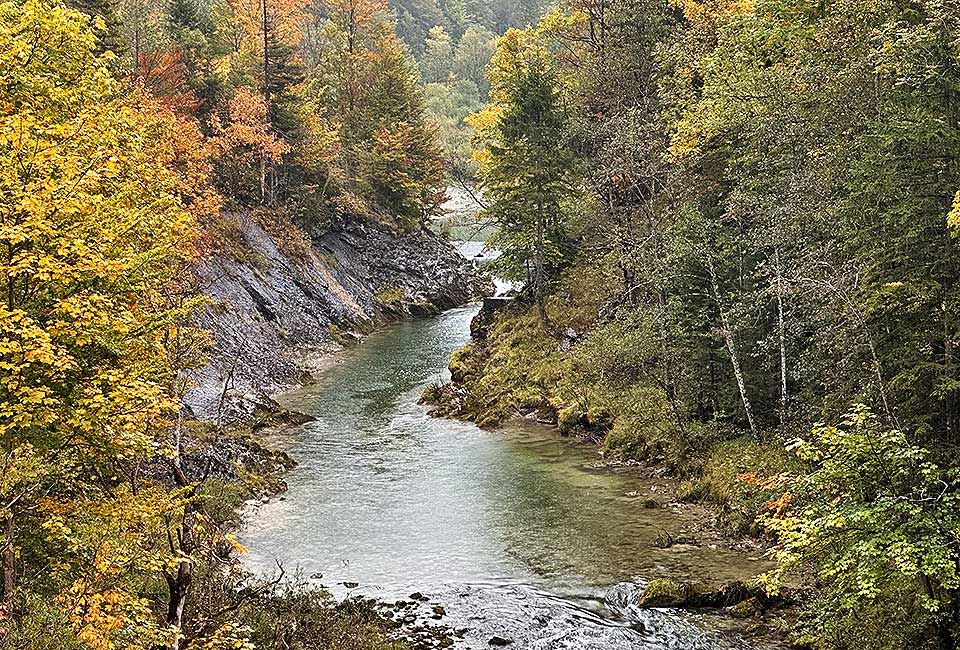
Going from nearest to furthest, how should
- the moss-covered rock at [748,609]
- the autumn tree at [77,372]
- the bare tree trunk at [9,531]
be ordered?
the bare tree trunk at [9,531], the autumn tree at [77,372], the moss-covered rock at [748,609]

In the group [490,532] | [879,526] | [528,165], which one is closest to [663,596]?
[879,526]

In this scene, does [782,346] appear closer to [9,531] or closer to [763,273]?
[763,273]

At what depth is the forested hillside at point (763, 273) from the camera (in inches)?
480

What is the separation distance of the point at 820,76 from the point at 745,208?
3760mm

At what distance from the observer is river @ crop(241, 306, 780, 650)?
1491 centimetres

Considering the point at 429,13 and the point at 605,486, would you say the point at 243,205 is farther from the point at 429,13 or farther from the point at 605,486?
the point at 429,13

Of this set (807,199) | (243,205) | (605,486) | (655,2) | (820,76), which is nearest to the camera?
(807,199)

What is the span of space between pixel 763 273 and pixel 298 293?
2987cm

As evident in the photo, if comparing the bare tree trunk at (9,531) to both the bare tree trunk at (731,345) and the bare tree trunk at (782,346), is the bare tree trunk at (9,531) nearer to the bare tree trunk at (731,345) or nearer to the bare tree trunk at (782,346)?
the bare tree trunk at (782,346)

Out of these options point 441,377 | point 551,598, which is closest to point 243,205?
point 441,377

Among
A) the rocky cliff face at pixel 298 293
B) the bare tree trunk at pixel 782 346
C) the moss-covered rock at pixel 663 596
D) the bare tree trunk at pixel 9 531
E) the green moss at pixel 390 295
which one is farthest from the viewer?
the green moss at pixel 390 295

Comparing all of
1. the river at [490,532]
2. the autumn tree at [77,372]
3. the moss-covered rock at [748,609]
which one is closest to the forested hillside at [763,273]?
the moss-covered rock at [748,609]

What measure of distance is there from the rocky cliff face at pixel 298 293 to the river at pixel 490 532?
16.8ft

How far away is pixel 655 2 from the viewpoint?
119 feet
